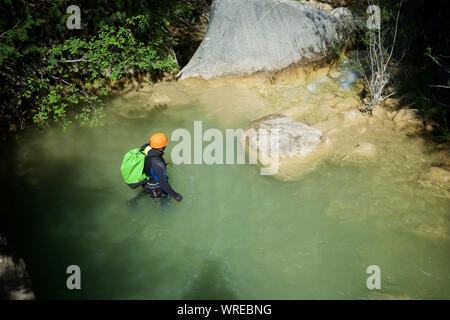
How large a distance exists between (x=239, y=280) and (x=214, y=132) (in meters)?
3.67

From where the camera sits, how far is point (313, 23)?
28.5 ft

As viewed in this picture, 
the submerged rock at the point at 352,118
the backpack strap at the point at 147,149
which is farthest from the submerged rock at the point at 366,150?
the backpack strap at the point at 147,149

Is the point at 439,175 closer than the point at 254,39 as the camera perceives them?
Yes

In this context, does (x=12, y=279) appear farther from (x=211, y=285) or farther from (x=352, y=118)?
(x=352, y=118)

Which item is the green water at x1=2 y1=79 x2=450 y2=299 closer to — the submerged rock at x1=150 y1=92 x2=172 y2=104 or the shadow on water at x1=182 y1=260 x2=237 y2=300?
the shadow on water at x1=182 y1=260 x2=237 y2=300

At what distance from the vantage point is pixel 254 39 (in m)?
8.44

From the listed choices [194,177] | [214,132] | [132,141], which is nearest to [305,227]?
[194,177]

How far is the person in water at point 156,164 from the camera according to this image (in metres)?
4.51

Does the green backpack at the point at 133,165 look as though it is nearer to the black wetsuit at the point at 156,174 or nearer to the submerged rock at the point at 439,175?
the black wetsuit at the point at 156,174

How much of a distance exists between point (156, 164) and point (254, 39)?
18.4 feet

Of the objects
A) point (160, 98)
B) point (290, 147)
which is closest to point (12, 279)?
point (290, 147)

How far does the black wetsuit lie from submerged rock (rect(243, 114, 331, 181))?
7.54 feet
